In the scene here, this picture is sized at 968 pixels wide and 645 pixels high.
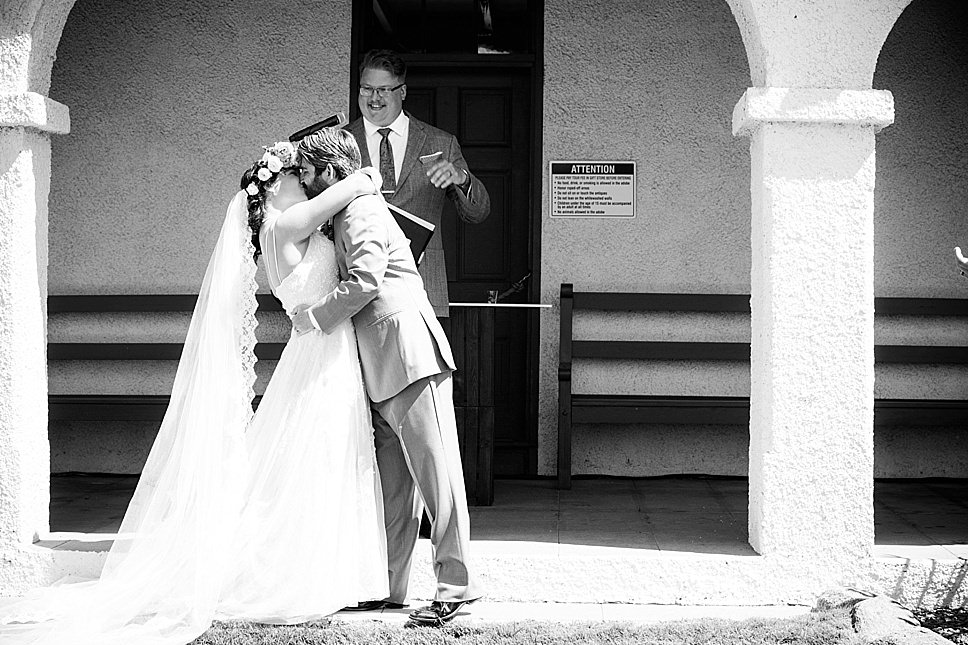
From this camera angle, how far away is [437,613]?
4594mm

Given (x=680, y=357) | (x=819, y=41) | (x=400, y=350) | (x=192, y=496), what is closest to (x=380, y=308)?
(x=400, y=350)

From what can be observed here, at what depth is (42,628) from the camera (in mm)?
4305

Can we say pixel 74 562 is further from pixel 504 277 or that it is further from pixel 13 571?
pixel 504 277

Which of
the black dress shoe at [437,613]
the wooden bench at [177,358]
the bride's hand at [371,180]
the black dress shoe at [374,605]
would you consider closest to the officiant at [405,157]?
the wooden bench at [177,358]

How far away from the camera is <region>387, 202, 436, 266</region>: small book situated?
17.4 ft

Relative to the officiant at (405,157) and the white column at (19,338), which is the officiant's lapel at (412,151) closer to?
the officiant at (405,157)

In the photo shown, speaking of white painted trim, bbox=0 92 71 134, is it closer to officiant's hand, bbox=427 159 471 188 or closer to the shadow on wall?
officiant's hand, bbox=427 159 471 188

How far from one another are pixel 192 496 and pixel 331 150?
152 centimetres

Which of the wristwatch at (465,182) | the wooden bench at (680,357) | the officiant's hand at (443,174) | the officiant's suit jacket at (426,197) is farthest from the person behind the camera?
the wooden bench at (680,357)

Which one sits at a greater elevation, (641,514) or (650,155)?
(650,155)

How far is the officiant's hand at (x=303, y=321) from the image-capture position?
4.67 meters

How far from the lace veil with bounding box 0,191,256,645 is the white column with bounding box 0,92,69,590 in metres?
0.54

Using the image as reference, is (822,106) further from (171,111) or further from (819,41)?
(171,111)

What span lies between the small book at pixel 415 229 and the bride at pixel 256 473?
46 cm
